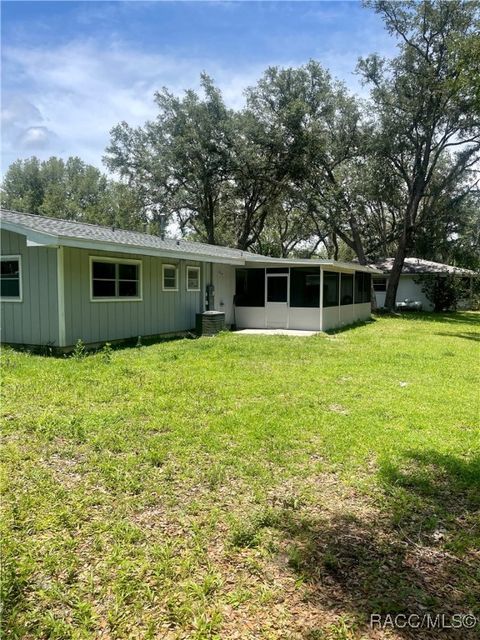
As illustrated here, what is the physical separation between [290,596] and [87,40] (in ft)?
24.9

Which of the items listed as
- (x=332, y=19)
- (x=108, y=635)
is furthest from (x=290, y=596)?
(x=332, y=19)

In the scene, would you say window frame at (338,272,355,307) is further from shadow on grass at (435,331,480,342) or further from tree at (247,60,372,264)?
tree at (247,60,372,264)

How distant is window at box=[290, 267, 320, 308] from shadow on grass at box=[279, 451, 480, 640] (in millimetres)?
10634

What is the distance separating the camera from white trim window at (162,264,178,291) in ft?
39.3

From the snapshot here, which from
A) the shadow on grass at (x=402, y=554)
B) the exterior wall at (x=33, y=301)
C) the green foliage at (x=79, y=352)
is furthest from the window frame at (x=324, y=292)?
the shadow on grass at (x=402, y=554)

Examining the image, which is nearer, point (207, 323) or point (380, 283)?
point (207, 323)

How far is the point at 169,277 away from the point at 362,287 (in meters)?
10.4

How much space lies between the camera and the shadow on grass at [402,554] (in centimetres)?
224

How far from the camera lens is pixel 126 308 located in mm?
10664

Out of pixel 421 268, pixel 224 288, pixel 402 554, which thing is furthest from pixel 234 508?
pixel 421 268

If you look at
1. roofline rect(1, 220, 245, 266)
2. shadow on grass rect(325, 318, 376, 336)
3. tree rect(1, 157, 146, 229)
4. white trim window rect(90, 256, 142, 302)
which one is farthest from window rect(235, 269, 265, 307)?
tree rect(1, 157, 146, 229)

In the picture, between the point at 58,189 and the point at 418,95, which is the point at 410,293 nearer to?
the point at 418,95

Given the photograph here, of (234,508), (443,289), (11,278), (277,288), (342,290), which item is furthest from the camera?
(443,289)

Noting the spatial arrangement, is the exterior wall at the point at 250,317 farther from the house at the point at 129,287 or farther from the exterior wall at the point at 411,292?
the exterior wall at the point at 411,292
